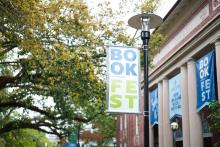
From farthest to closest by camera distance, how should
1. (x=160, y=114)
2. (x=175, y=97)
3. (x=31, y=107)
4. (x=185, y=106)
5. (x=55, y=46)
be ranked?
(x=160, y=114), (x=175, y=97), (x=185, y=106), (x=31, y=107), (x=55, y=46)

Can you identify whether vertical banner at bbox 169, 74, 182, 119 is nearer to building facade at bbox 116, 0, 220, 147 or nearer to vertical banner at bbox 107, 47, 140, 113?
building facade at bbox 116, 0, 220, 147

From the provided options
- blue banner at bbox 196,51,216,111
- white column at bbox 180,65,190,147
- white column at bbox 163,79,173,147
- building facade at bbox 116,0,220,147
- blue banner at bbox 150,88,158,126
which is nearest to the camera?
blue banner at bbox 196,51,216,111

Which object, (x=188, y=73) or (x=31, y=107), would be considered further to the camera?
(x=188, y=73)

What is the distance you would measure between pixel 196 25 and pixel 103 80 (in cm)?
816

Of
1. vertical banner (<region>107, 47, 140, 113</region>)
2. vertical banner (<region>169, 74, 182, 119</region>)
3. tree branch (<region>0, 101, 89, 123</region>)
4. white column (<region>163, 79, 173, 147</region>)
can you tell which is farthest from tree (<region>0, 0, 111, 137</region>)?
white column (<region>163, 79, 173, 147</region>)

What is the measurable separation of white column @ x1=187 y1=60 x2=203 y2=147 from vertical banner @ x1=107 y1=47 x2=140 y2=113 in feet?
42.6

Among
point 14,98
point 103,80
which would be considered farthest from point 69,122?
point 103,80

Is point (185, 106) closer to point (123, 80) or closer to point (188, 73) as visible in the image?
point (188, 73)

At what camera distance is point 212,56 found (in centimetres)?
2028

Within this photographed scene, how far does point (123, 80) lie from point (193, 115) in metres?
13.5

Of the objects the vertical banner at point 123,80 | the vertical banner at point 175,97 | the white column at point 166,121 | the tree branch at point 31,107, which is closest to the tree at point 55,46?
the tree branch at point 31,107

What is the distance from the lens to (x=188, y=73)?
23.4 metres

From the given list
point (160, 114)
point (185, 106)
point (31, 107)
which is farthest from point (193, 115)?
point (31, 107)

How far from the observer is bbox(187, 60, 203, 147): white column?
21906 millimetres
